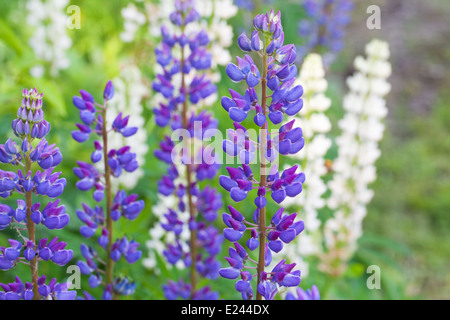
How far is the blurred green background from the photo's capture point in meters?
3.25

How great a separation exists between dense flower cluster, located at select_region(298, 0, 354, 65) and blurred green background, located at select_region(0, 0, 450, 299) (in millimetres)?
159

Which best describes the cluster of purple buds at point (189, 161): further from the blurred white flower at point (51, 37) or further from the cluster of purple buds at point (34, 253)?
the blurred white flower at point (51, 37)

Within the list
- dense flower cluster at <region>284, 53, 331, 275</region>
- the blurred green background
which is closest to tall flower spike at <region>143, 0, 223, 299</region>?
the blurred green background

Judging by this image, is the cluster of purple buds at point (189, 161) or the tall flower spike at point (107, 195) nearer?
the tall flower spike at point (107, 195)

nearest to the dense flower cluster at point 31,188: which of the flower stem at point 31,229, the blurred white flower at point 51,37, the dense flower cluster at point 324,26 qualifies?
the flower stem at point 31,229

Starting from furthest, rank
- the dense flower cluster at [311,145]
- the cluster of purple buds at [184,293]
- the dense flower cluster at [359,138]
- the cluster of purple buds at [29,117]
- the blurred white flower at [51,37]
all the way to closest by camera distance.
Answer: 1. the blurred white flower at [51,37]
2. the dense flower cluster at [359,138]
3. the dense flower cluster at [311,145]
4. the cluster of purple buds at [184,293]
5. the cluster of purple buds at [29,117]

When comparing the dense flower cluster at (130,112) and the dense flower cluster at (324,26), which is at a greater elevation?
the dense flower cluster at (324,26)

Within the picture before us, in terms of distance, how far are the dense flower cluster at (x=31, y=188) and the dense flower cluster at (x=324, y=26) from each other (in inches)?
109

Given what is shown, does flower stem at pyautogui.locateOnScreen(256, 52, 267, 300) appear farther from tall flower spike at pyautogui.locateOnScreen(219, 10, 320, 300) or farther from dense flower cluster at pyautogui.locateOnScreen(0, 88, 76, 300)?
dense flower cluster at pyautogui.locateOnScreen(0, 88, 76, 300)

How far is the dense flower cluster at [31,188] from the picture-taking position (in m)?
1.66

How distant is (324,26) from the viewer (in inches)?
168
